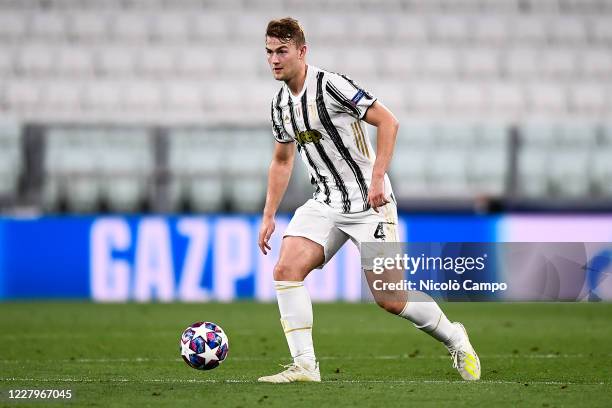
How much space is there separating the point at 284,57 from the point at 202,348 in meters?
1.65

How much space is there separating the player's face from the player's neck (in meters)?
0.05

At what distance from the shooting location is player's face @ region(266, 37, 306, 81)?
6.09 m

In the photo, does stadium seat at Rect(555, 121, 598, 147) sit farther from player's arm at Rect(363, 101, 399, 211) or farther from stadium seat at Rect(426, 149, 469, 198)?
player's arm at Rect(363, 101, 399, 211)

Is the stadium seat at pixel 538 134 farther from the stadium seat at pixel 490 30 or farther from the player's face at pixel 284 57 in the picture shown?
the player's face at pixel 284 57

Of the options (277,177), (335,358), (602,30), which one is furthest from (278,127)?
(602,30)

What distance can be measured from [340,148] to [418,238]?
697 cm

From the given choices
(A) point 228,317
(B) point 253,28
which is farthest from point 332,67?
(A) point 228,317

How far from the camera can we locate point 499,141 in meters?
14.3

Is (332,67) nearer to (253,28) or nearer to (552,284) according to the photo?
(253,28)

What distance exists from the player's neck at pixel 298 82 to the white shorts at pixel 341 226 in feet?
2.06

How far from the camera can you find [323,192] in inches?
252

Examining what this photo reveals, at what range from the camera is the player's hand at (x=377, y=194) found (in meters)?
5.92

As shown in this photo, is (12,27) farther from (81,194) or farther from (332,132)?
(332,132)

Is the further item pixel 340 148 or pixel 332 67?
pixel 332 67
